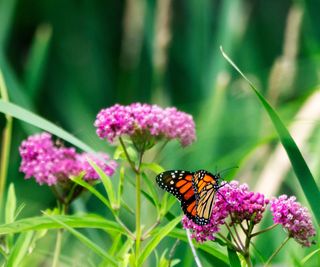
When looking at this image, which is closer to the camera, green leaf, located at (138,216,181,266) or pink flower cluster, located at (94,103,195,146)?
green leaf, located at (138,216,181,266)

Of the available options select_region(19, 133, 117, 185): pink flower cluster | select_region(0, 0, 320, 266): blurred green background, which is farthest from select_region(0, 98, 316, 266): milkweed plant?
select_region(0, 0, 320, 266): blurred green background

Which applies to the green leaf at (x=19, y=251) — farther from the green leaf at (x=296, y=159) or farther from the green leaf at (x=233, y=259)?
the green leaf at (x=296, y=159)

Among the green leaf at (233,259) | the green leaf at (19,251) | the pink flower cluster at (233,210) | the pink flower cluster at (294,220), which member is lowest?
the green leaf at (233,259)

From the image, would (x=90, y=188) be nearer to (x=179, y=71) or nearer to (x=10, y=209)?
(x=10, y=209)

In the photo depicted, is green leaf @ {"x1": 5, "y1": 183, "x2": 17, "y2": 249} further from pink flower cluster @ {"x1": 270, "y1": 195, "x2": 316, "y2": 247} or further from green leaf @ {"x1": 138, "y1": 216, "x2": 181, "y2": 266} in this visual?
pink flower cluster @ {"x1": 270, "y1": 195, "x2": 316, "y2": 247}

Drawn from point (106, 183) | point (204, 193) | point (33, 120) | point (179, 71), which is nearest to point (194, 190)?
point (204, 193)

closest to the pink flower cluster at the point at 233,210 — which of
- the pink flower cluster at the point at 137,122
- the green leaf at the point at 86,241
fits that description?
the green leaf at the point at 86,241

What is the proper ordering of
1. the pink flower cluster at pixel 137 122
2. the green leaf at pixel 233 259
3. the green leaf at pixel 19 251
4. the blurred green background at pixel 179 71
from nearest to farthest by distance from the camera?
the green leaf at pixel 233 259, the green leaf at pixel 19 251, the pink flower cluster at pixel 137 122, the blurred green background at pixel 179 71
